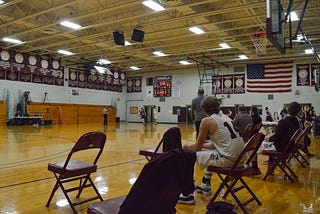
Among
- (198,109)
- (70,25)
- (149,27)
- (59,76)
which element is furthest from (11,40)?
(198,109)

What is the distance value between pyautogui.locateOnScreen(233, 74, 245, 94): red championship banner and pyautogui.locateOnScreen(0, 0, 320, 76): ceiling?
99 cm

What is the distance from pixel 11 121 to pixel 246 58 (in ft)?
52.8

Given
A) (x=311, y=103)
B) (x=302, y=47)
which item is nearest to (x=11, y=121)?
(x=302, y=47)

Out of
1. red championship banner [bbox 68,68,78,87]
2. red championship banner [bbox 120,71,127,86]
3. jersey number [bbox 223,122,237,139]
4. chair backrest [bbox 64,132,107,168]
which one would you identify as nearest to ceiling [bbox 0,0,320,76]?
red championship banner [bbox 68,68,78,87]

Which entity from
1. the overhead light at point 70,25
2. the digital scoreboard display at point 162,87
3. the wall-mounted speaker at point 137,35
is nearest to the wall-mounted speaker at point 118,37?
the wall-mounted speaker at point 137,35

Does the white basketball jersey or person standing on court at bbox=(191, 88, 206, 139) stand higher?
person standing on court at bbox=(191, 88, 206, 139)

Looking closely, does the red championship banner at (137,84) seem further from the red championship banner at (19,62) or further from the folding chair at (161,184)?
the folding chair at (161,184)

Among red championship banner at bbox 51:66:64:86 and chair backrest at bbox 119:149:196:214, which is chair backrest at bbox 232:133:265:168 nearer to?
chair backrest at bbox 119:149:196:214

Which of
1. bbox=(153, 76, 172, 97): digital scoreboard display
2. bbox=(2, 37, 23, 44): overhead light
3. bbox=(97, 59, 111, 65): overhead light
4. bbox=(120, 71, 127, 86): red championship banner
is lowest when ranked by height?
bbox=(153, 76, 172, 97): digital scoreboard display

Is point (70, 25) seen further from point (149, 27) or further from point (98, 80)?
point (98, 80)

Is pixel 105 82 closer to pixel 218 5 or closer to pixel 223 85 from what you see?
pixel 223 85

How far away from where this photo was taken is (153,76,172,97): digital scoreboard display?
993 inches

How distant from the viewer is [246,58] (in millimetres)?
20125

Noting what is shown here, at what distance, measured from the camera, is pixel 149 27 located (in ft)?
47.8
